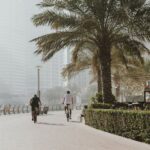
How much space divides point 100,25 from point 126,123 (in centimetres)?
930

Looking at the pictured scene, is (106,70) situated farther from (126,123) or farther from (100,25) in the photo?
(126,123)

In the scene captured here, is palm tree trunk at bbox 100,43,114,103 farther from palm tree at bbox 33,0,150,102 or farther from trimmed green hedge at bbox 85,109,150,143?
trimmed green hedge at bbox 85,109,150,143

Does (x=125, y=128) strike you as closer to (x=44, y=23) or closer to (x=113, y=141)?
(x=113, y=141)

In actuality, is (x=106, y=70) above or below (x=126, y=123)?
above

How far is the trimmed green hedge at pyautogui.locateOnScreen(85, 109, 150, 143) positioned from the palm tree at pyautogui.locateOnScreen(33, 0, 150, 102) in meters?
4.89

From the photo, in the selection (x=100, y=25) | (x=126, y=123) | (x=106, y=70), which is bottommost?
(x=126, y=123)

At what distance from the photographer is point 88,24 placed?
21203 mm

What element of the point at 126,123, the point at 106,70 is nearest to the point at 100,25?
the point at 106,70

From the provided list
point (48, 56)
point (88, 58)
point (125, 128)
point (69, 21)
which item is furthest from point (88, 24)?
point (88, 58)

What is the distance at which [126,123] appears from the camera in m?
13.4

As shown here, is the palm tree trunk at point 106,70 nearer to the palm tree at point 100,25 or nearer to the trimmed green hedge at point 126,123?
the palm tree at point 100,25

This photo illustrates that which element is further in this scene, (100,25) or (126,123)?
(100,25)

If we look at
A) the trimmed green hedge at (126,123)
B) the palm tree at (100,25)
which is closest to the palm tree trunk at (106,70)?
the palm tree at (100,25)

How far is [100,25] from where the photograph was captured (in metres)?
21.9
